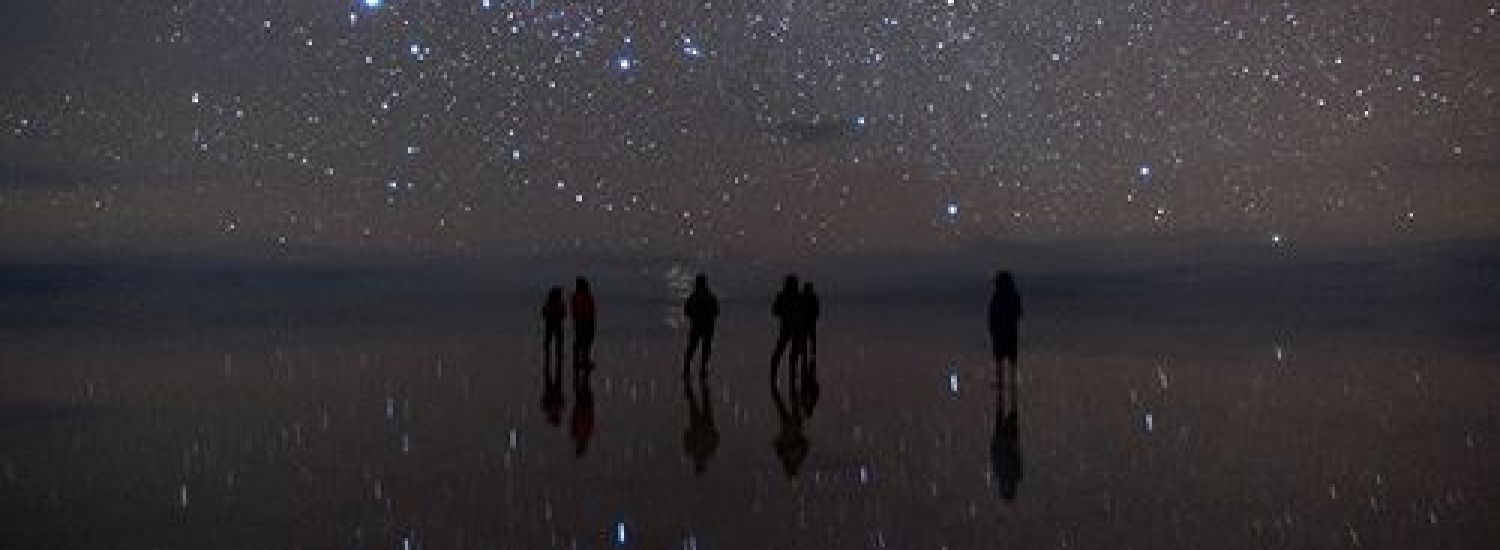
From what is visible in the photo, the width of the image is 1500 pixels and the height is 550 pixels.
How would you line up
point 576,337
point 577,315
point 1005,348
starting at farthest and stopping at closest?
point 576,337
point 577,315
point 1005,348

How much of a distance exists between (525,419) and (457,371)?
7551 mm

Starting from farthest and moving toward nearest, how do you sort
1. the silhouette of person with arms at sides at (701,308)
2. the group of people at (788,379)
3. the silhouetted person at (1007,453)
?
the silhouette of person with arms at sides at (701,308) → the group of people at (788,379) → the silhouetted person at (1007,453)

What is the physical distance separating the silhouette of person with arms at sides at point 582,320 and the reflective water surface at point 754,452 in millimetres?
382

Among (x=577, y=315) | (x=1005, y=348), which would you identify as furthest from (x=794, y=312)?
(x=577, y=315)

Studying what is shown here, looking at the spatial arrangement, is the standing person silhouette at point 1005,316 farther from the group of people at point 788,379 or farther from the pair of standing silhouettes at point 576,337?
the pair of standing silhouettes at point 576,337

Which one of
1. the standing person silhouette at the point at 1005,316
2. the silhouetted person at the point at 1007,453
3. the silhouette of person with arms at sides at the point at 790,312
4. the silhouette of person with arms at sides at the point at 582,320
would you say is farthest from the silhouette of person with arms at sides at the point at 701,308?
the silhouetted person at the point at 1007,453

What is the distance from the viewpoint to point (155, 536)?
8992mm

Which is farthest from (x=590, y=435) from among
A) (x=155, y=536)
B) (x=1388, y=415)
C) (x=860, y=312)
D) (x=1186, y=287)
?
(x=1186, y=287)

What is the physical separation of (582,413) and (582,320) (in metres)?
3.46

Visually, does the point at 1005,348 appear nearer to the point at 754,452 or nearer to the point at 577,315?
the point at 754,452

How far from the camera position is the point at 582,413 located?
16203 millimetres

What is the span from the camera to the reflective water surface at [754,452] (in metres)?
9.25

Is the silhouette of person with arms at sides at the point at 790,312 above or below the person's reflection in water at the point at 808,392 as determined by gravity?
above

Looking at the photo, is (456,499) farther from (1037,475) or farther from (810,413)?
(810,413)
